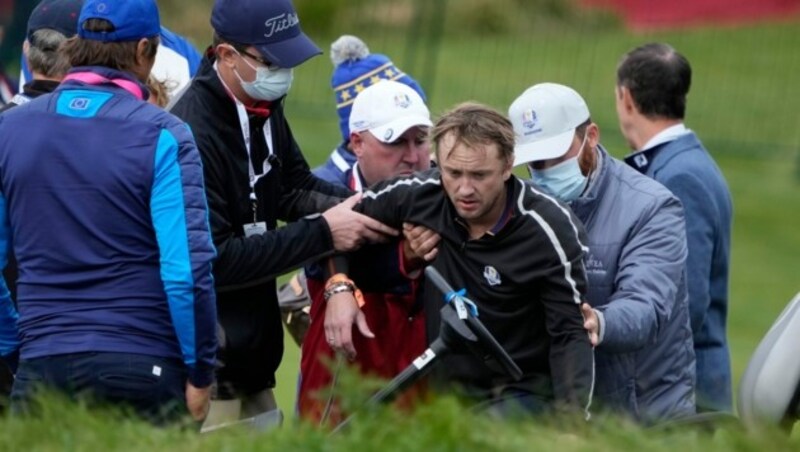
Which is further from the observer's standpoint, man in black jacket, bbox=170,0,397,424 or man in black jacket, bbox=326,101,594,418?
man in black jacket, bbox=170,0,397,424

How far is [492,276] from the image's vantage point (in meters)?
5.80

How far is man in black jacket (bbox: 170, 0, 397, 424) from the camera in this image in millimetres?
6059

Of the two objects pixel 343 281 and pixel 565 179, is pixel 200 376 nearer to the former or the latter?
pixel 343 281

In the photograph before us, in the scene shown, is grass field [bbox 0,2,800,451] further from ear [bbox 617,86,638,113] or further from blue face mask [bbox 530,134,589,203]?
blue face mask [bbox 530,134,589,203]

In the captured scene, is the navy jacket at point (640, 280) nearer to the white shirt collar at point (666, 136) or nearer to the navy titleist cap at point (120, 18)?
the white shirt collar at point (666, 136)

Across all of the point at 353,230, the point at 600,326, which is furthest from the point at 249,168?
the point at 600,326

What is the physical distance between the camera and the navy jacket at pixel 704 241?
700 cm

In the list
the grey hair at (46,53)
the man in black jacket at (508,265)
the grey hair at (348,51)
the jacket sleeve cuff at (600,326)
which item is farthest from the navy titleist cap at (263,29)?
the grey hair at (348,51)

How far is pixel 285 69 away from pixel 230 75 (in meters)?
0.20

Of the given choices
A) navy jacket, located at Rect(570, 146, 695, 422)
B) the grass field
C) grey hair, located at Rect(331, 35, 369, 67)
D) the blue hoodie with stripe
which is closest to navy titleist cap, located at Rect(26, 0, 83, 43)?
the blue hoodie with stripe

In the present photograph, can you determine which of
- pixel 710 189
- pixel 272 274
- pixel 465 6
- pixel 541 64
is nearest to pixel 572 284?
pixel 272 274

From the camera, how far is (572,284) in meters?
5.70

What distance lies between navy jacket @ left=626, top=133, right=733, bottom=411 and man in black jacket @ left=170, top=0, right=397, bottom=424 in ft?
4.92

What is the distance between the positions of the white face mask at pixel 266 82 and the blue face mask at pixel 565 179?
0.97 meters
